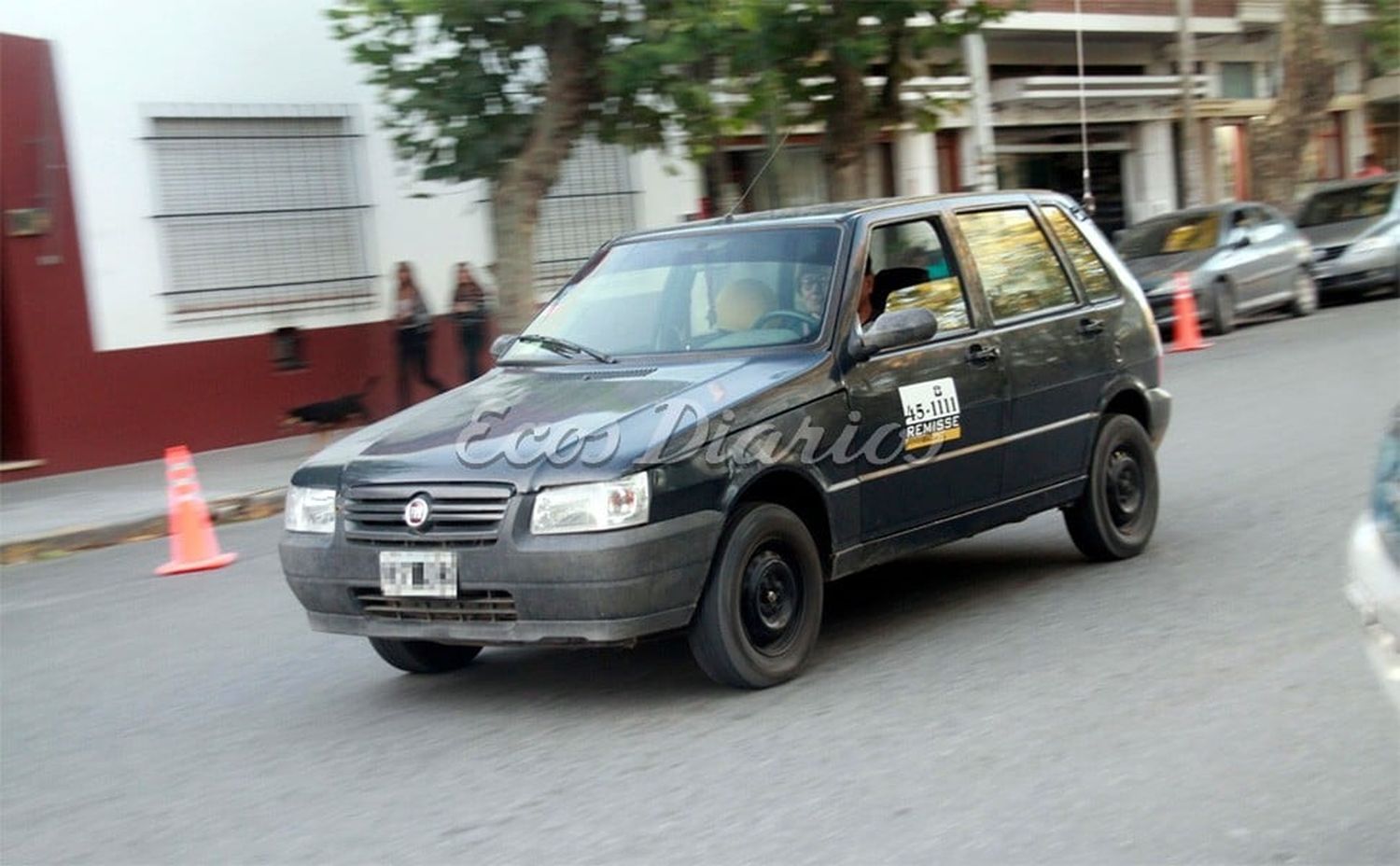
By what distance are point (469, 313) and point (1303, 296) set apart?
11.0 m

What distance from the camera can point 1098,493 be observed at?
765 cm

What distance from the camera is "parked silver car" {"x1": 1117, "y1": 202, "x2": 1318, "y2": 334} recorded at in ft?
65.3

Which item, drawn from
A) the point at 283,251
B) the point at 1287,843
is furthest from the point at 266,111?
the point at 1287,843

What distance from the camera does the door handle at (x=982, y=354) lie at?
22.4 feet

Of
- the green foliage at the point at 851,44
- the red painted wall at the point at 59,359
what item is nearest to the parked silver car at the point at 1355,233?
the green foliage at the point at 851,44

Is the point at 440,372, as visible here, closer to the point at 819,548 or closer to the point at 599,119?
the point at 599,119

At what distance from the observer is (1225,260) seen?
792 inches

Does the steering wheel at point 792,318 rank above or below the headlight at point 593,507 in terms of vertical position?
above

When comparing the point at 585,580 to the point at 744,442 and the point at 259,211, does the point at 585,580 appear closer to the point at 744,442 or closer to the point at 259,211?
the point at 744,442

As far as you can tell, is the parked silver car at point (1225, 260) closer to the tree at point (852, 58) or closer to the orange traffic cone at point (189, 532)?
the tree at point (852, 58)

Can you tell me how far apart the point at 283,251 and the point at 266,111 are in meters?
1.46

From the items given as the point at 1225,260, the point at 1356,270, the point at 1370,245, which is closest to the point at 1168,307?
the point at 1225,260

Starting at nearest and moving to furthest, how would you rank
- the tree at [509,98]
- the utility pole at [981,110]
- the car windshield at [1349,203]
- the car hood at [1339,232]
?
1. the tree at [509,98]
2. the car hood at [1339,232]
3. the car windshield at [1349,203]
4. the utility pole at [981,110]

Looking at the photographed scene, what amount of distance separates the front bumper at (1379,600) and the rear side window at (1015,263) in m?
3.27
